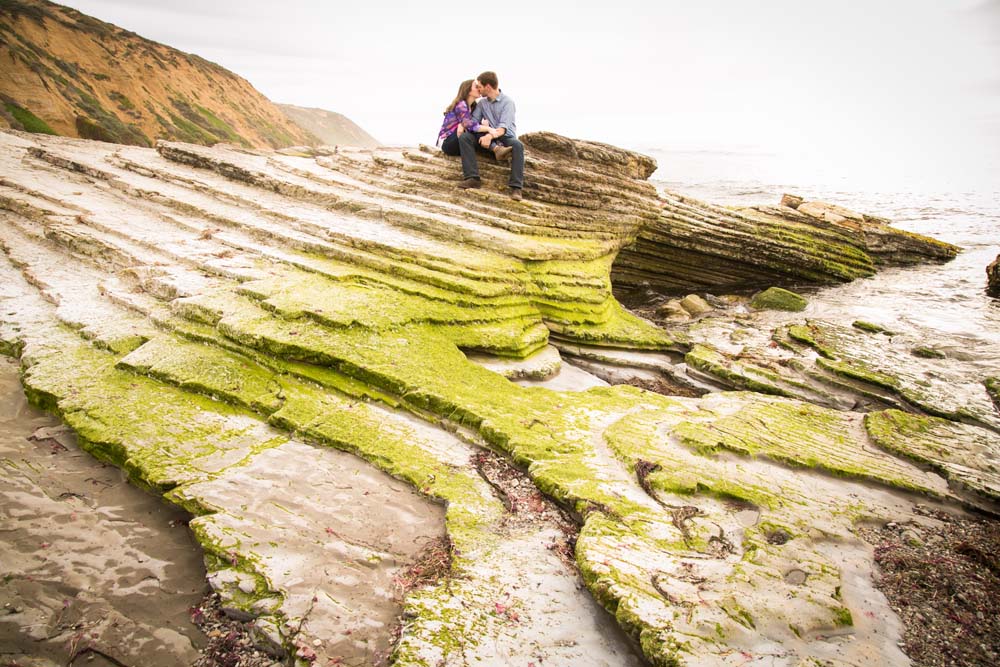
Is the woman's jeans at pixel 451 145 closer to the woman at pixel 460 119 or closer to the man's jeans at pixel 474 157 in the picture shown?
the woman at pixel 460 119

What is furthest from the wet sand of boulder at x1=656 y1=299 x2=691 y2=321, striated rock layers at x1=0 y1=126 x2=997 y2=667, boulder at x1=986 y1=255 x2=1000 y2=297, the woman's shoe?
boulder at x1=986 y1=255 x2=1000 y2=297

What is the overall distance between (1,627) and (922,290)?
21.0 meters

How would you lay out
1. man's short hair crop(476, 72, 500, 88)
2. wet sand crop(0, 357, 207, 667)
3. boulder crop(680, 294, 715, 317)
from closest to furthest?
wet sand crop(0, 357, 207, 667) → man's short hair crop(476, 72, 500, 88) → boulder crop(680, 294, 715, 317)

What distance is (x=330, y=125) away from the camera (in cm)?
8750

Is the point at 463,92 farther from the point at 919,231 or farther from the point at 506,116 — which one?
the point at 919,231

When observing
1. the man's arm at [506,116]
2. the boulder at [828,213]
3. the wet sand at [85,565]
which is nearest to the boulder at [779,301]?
the boulder at [828,213]

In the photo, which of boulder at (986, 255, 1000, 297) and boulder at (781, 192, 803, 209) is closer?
boulder at (986, 255, 1000, 297)

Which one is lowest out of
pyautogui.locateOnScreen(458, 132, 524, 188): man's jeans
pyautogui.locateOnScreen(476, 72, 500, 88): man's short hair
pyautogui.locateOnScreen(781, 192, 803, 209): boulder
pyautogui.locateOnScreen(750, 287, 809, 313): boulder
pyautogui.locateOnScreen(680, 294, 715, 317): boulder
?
pyautogui.locateOnScreen(680, 294, 715, 317): boulder

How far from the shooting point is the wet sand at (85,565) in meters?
3.66

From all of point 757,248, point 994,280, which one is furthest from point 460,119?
point 994,280

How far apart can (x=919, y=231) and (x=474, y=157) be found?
69.2 ft

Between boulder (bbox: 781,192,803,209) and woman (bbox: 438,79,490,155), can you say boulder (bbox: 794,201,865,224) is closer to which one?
boulder (bbox: 781,192,803,209)

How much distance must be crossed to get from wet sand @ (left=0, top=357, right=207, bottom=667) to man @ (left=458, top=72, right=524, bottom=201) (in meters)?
9.88

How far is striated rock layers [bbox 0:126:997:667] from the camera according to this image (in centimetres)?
410
